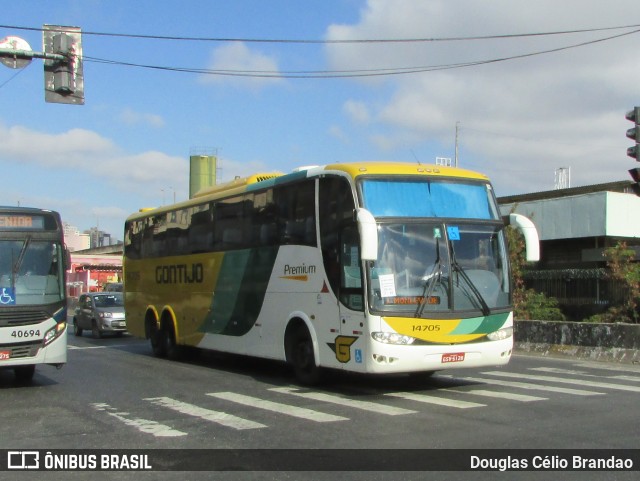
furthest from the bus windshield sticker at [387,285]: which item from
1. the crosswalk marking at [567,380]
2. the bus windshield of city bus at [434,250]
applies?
the crosswalk marking at [567,380]

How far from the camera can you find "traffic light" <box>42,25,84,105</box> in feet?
49.3

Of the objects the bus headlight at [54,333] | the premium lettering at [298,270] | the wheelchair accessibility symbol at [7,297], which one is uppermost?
the premium lettering at [298,270]

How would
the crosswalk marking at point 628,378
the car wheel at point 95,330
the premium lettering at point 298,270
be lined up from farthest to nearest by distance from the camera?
1. the car wheel at point 95,330
2. the crosswalk marking at point 628,378
3. the premium lettering at point 298,270

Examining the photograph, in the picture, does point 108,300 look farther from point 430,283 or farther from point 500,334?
point 500,334

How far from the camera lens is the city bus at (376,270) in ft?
35.6

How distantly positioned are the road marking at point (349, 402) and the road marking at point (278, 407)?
2.24 feet

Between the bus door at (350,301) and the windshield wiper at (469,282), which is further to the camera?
the windshield wiper at (469,282)

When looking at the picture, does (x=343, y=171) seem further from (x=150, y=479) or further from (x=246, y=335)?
(x=150, y=479)

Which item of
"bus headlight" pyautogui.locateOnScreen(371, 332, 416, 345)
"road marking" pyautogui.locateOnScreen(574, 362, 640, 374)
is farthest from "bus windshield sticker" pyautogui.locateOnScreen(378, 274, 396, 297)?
"road marking" pyautogui.locateOnScreen(574, 362, 640, 374)

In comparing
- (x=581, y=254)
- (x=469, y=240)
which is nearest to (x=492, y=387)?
(x=469, y=240)

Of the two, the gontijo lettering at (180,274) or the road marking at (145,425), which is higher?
the gontijo lettering at (180,274)

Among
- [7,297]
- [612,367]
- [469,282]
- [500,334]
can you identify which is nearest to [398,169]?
[469,282]

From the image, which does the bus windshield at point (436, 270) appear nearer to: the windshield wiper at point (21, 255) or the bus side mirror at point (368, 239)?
the bus side mirror at point (368, 239)

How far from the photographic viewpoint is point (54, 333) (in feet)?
42.9
